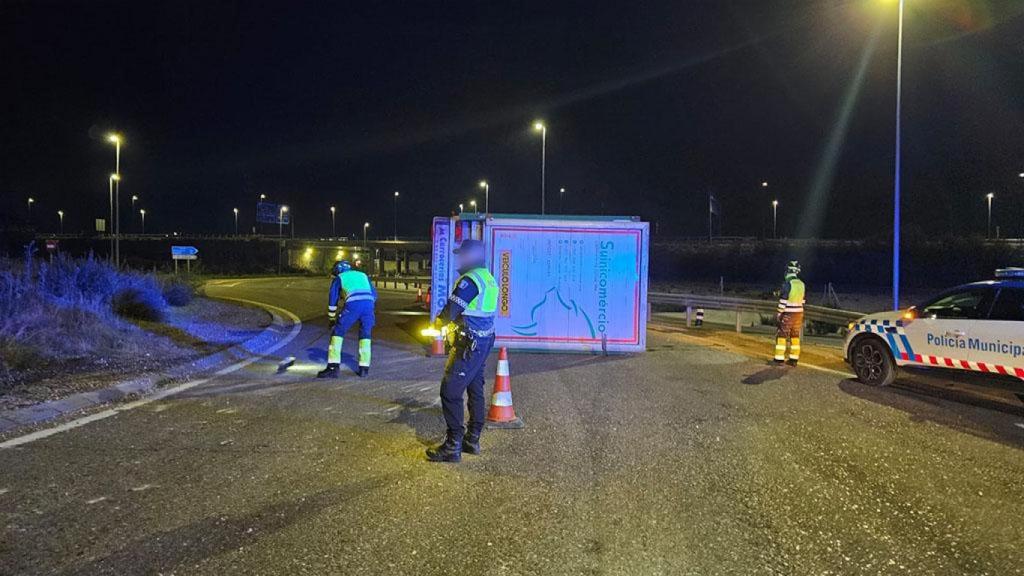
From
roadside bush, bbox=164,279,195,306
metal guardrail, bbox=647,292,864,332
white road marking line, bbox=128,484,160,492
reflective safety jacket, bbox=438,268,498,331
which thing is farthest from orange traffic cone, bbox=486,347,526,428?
roadside bush, bbox=164,279,195,306

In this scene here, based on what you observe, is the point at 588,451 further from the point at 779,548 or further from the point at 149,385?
the point at 149,385

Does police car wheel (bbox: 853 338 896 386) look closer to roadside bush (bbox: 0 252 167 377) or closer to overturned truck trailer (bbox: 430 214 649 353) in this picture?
overturned truck trailer (bbox: 430 214 649 353)

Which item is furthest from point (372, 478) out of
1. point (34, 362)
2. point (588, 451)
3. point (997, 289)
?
point (997, 289)

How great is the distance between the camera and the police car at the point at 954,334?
8.24m

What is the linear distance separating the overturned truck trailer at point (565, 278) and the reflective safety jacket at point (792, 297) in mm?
2334

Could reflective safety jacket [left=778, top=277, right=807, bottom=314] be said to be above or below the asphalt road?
above

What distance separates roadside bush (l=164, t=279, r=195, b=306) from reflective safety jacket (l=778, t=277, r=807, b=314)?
46.7 ft

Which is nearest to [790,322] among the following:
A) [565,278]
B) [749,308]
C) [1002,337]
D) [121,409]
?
[1002,337]

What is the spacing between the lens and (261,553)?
3971mm

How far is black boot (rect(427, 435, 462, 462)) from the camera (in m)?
5.80

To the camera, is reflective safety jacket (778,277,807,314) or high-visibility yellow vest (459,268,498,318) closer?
high-visibility yellow vest (459,268,498,318)

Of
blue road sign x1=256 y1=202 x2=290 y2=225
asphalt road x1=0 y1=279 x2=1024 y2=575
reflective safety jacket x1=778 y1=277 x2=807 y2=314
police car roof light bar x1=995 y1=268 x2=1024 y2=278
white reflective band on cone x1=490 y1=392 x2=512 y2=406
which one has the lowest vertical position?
asphalt road x1=0 y1=279 x2=1024 y2=575

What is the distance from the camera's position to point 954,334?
8773mm

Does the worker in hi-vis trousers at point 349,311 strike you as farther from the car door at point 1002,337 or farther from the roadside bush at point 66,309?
the car door at point 1002,337
